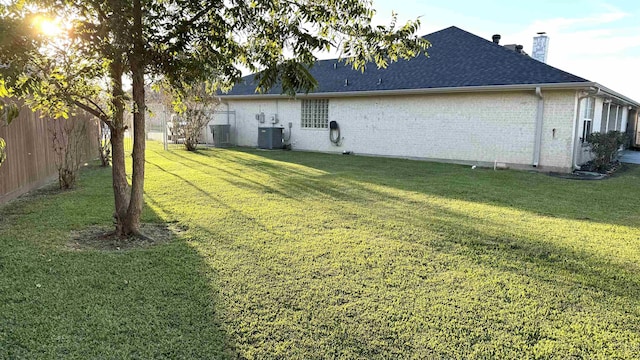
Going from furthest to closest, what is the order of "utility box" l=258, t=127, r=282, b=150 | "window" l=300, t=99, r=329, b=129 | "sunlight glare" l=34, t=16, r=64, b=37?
"utility box" l=258, t=127, r=282, b=150 → "window" l=300, t=99, r=329, b=129 → "sunlight glare" l=34, t=16, r=64, b=37

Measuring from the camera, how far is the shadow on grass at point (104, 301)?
2.55 meters

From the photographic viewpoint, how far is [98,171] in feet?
34.5

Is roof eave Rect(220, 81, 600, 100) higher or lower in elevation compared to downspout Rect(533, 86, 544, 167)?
higher

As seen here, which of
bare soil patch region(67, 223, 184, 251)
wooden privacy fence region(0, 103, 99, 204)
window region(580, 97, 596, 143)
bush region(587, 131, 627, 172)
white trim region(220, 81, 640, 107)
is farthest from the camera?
window region(580, 97, 596, 143)

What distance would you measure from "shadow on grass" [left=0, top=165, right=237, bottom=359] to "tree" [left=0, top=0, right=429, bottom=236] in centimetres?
90

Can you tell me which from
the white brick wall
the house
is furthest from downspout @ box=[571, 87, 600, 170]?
the white brick wall

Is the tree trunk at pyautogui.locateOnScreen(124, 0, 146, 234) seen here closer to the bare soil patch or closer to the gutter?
the bare soil patch

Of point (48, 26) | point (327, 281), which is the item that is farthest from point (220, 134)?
point (327, 281)

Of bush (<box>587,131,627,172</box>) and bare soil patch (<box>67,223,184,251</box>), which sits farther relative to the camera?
bush (<box>587,131,627,172</box>)

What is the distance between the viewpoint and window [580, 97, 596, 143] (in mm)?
11995

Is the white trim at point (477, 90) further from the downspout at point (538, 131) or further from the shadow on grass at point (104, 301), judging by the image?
the shadow on grass at point (104, 301)

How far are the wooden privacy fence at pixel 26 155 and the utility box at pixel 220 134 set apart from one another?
1085 centimetres

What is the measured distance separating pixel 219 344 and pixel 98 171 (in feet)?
31.0

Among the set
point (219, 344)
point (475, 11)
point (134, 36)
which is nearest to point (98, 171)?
point (134, 36)
